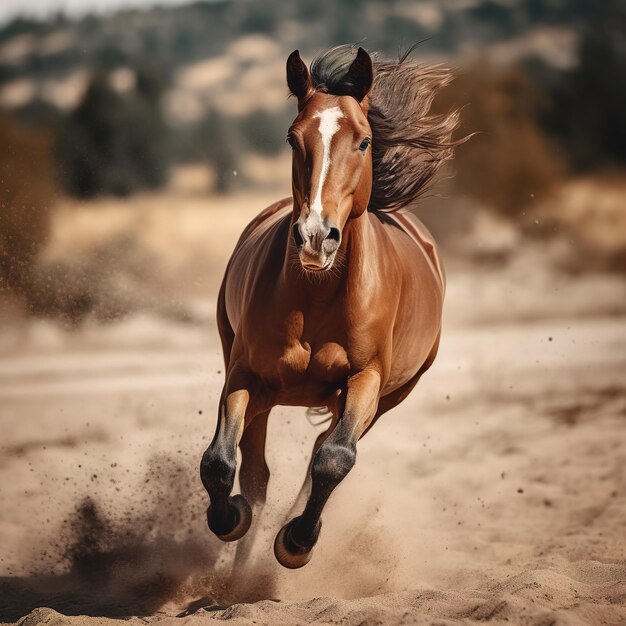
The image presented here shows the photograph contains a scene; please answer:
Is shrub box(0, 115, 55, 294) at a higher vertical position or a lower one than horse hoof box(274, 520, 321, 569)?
lower

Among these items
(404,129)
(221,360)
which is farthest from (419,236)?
(221,360)

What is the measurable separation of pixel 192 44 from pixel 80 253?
24.2 metres

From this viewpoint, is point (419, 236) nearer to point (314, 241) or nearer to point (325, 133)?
point (325, 133)

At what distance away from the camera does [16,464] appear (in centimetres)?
629

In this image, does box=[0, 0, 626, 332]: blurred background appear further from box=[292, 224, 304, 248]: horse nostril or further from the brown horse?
box=[292, 224, 304, 248]: horse nostril

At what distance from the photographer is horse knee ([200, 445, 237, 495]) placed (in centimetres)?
351

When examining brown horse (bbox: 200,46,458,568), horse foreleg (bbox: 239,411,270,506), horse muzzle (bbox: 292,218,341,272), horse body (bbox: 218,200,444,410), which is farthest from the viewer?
horse foreleg (bbox: 239,411,270,506)

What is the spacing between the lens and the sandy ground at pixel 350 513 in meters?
3.86

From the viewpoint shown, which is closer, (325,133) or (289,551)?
(325,133)

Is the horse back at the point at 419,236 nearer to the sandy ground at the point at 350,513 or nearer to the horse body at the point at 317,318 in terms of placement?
the horse body at the point at 317,318

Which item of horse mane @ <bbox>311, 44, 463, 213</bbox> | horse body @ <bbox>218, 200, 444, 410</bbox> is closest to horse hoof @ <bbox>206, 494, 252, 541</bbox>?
horse body @ <bbox>218, 200, 444, 410</bbox>

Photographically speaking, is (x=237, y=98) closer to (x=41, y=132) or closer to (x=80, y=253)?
(x=41, y=132)

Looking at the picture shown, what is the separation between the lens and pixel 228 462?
3.51 m

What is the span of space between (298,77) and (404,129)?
70 centimetres
